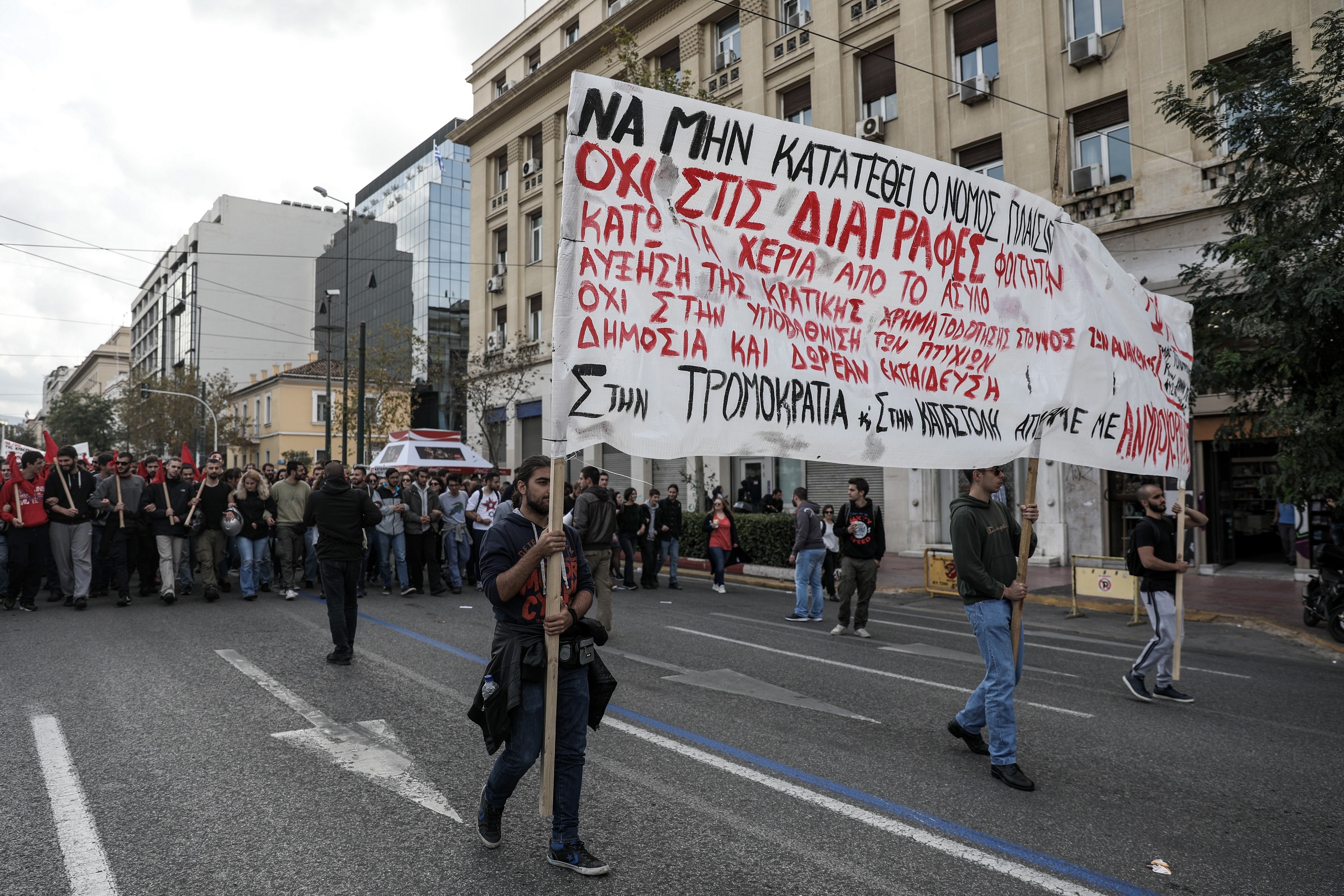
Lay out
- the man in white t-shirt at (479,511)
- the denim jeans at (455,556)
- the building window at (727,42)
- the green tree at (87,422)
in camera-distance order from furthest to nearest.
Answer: the green tree at (87,422), the building window at (727,42), the man in white t-shirt at (479,511), the denim jeans at (455,556)

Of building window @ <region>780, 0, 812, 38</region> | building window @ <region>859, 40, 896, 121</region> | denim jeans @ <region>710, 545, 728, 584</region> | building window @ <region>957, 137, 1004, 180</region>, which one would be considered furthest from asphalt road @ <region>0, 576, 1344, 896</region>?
building window @ <region>780, 0, 812, 38</region>

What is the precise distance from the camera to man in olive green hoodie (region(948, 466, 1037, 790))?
195 inches

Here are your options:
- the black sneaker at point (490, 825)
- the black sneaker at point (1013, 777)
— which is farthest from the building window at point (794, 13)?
the black sneaker at point (490, 825)

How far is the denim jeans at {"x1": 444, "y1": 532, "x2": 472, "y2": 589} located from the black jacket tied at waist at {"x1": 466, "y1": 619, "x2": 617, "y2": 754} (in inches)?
410

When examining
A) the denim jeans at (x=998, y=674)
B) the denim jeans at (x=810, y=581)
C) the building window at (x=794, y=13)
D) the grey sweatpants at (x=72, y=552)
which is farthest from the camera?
the building window at (x=794, y=13)

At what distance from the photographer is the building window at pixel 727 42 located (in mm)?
26422

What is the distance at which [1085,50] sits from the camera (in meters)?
18.0

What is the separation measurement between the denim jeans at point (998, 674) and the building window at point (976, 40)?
59.7 feet

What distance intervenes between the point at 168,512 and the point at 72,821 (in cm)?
862

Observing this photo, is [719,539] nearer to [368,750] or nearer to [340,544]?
[340,544]

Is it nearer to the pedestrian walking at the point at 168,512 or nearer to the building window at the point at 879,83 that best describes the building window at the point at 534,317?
the building window at the point at 879,83

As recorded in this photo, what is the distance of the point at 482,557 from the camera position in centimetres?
384

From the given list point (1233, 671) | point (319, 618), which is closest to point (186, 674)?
point (319, 618)

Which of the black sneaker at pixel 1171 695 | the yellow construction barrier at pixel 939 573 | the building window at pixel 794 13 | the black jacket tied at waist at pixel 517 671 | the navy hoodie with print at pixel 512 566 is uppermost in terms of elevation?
the building window at pixel 794 13
